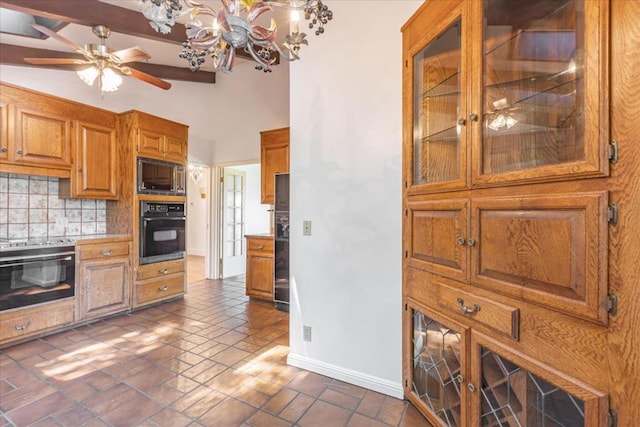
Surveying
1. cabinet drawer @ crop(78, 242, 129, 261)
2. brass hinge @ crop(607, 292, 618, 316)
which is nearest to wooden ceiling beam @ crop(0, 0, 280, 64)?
cabinet drawer @ crop(78, 242, 129, 261)

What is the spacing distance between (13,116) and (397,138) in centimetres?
360

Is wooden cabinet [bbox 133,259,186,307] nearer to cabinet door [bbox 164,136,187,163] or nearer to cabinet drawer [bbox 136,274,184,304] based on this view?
cabinet drawer [bbox 136,274,184,304]

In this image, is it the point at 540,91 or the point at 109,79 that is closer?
the point at 540,91

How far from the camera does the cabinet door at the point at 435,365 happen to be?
148cm

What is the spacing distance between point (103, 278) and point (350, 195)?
308 centimetres

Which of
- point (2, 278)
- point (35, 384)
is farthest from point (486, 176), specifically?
point (2, 278)

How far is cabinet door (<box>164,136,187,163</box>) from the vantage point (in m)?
4.02

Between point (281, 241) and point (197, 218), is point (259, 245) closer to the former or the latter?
point (281, 241)

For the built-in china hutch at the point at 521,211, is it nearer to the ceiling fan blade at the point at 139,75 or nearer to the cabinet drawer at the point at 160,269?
the ceiling fan blade at the point at 139,75

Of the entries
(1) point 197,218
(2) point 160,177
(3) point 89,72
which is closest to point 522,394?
(3) point 89,72

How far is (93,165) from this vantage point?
3494 millimetres

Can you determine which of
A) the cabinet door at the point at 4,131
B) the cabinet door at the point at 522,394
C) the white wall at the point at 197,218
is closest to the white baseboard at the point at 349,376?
the cabinet door at the point at 522,394

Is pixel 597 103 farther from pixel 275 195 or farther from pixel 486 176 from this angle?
pixel 275 195

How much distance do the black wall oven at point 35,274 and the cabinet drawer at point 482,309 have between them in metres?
3.56
